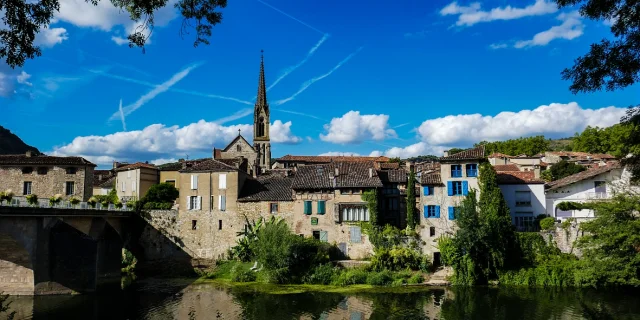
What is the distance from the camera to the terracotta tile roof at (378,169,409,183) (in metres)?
39.0

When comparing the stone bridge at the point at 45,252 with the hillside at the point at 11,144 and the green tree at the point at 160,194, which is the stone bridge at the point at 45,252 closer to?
the green tree at the point at 160,194

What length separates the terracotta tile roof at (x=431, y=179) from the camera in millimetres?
36812

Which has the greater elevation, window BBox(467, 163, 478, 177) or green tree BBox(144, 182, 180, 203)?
window BBox(467, 163, 478, 177)

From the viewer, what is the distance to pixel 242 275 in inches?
1393

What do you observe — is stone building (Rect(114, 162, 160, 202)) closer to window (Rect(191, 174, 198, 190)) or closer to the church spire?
window (Rect(191, 174, 198, 190))

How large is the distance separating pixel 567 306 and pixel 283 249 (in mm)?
18485

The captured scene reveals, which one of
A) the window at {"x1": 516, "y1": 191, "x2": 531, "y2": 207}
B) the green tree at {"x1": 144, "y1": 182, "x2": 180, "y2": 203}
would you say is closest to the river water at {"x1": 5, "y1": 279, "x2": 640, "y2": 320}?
the window at {"x1": 516, "y1": 191, "x2": 531, "y2": 207}

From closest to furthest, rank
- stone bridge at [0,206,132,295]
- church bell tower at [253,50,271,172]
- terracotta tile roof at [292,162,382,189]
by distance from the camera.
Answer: stone bridge at [0,206,132,295] < terracotta tile roof at [292,162,382,189] < church bell tower at [253,50,271,172]

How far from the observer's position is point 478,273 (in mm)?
32656

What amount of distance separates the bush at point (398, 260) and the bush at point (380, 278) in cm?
126

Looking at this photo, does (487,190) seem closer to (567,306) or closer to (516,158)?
(567,306)

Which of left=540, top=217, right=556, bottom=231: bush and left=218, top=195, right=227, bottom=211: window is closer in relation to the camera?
left=540, top=217, right=556, bottom=231: bush

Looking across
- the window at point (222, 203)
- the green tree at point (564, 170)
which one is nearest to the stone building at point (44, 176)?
the window at point (222, 203)

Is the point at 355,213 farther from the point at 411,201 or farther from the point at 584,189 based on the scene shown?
the point at 584,189
